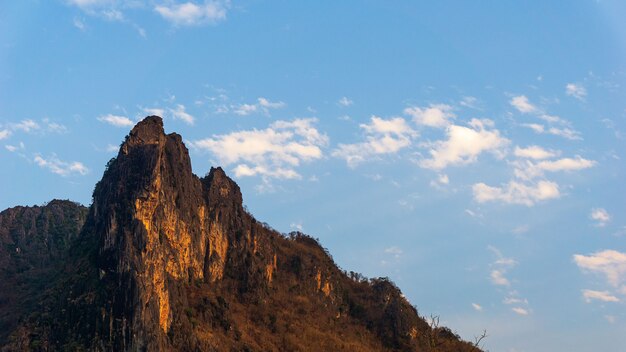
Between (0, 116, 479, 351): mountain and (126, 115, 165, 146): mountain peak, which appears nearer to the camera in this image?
(0, 116, 479, 351): mountain

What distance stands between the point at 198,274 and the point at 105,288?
93.3 ft

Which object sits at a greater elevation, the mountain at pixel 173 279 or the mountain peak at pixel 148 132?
the mountain peak at pixel 148 132

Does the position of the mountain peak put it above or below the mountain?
above

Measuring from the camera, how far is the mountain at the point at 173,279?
107m

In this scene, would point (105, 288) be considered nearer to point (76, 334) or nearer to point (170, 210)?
point (76, 334)

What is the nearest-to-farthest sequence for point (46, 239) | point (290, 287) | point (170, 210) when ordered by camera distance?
1. point (170, 210)
2. point (290, 287)
3. point (46, 239)

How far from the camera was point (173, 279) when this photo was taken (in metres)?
119

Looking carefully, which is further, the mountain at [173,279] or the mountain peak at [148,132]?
the mountain peak at [148,132]

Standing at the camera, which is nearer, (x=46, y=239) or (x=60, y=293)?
(x=60, y=293)

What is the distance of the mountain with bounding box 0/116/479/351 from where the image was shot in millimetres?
106688

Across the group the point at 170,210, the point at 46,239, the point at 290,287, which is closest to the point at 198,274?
the point at 170,210

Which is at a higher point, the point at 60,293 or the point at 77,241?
the point at 77,241

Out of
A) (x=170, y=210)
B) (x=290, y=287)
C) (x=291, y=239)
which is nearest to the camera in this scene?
(x=170, y=210)

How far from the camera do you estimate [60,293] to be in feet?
368
